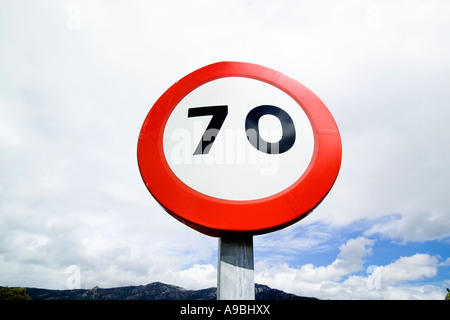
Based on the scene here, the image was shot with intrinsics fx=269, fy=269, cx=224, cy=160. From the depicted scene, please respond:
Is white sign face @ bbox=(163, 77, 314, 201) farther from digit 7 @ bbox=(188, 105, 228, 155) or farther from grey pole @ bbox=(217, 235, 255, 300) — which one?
grey pole @ bbox=(217, 235, 255, 300)

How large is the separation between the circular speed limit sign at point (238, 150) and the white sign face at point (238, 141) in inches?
0.4

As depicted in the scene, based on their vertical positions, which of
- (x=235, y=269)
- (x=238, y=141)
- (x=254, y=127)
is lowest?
(x=235, y=269)

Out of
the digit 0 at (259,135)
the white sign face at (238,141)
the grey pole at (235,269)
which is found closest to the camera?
the grey pole at (235,269)

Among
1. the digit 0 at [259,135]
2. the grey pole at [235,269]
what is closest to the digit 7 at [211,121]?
the digit 0 at [259,135]

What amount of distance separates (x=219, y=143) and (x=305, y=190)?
3.56 ft

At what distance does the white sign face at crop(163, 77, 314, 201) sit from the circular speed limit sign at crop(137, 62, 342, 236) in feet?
0.04

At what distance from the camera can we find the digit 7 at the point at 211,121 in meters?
3.14

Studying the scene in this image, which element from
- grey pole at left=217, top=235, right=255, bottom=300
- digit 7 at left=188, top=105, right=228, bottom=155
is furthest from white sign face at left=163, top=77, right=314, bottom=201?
grey pole at left=217, top=235, right=255, bottom=300

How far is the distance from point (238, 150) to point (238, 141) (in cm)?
11

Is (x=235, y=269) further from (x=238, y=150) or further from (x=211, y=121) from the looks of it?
(x=211, y=121)

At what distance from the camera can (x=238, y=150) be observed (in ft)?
10.1

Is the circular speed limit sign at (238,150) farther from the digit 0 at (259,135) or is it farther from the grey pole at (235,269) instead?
the grey pole at (235,269)

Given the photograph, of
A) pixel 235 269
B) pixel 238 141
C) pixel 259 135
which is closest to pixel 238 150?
pixel 238 141
